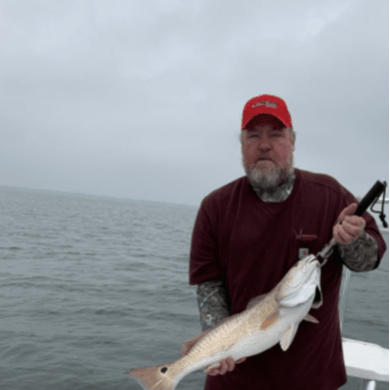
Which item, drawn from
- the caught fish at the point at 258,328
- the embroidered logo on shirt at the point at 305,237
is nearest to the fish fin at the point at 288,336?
the caught fish at the point at 258,328

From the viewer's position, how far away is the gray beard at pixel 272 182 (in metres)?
2.55

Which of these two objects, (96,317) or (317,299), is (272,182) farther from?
(96,317)

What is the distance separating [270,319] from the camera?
2.46m

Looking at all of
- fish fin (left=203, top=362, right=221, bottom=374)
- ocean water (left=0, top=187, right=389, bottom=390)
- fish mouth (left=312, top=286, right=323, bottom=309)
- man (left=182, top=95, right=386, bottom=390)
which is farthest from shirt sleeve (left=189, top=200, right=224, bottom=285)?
ocean water (left=0, top=187, right=389, bottom=390)

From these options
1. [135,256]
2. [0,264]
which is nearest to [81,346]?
[0,264]

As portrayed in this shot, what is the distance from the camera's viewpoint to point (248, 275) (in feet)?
8.39

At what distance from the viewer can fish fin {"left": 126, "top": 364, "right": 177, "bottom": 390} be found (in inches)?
101

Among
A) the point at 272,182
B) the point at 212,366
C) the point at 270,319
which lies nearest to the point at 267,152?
the point at 272,182

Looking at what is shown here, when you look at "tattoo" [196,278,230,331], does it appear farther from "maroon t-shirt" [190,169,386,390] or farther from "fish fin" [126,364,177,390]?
"fish fin" [126,364,177,390]

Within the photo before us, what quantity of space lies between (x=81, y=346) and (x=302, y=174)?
7.50 metres


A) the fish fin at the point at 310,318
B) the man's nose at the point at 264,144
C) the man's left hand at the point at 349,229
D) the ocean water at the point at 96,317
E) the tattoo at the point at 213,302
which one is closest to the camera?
the man's left hand at the point at 349,229

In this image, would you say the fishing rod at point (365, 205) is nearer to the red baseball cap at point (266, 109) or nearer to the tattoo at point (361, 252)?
the tattoo at point (361, 252)

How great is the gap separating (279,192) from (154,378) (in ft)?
4.84

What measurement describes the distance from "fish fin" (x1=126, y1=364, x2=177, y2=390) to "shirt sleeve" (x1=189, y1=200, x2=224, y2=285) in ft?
2.06
